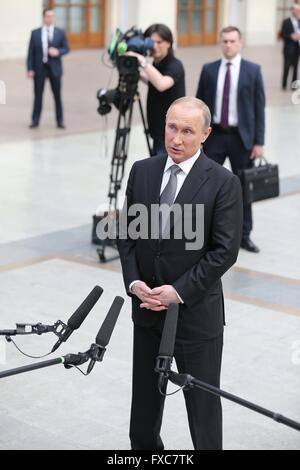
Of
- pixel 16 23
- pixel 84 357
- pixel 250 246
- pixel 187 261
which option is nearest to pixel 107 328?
pixel 84 357

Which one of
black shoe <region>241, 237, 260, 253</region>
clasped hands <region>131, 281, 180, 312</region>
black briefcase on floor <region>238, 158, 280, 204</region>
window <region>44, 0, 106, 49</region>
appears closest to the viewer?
clasped hands <region>131, 281, 180, 312</region>

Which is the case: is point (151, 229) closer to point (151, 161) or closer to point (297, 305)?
point (151, 161)

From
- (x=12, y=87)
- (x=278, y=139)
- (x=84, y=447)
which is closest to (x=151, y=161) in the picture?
(x=84, y=447)

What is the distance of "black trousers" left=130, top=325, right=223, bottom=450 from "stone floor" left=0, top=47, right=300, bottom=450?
2.09ft

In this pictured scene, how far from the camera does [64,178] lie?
41.5 feet

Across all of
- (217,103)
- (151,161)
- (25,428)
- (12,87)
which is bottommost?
(12,87)

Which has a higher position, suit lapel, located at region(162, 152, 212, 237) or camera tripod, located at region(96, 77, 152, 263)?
suit lapel, located at region(162, 152, 212, 237)

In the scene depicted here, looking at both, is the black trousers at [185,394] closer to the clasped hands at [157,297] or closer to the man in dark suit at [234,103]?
the clasped hands at [157,297]

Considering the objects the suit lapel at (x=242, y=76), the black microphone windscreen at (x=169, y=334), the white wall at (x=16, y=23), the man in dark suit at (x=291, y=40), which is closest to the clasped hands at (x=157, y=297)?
the black microphone windscreen at (x=169, y=334)

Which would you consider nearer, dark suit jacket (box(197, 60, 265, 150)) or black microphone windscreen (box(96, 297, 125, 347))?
black microphone windscreen (box(96, 297, 125, 347))

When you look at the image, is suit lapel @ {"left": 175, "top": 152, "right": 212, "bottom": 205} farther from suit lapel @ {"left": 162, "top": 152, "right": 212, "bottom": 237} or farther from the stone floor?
the stone floor

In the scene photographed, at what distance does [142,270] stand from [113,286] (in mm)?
3657

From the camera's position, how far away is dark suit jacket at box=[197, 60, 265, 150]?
30.3ft

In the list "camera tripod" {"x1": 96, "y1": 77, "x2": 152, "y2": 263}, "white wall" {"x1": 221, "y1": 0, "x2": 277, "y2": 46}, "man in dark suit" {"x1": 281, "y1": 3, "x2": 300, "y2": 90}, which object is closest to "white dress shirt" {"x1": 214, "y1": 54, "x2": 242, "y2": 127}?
"camera tripod" {"x1": 96, "y1": 77, "x2": 152, "y2": 263}
